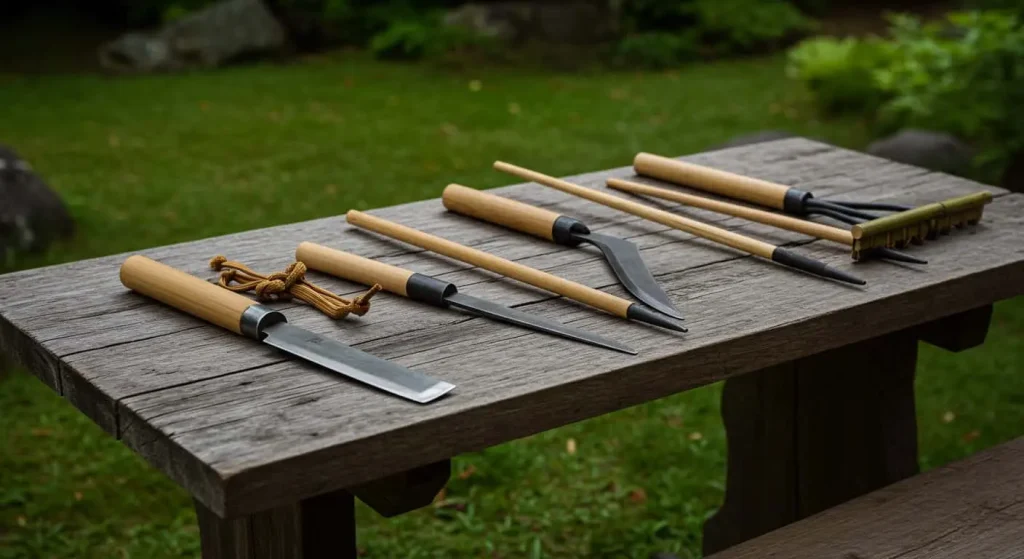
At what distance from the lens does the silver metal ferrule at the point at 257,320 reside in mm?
1825

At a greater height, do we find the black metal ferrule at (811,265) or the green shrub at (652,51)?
the black metal ferrule at (811,265)

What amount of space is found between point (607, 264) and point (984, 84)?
4703mm

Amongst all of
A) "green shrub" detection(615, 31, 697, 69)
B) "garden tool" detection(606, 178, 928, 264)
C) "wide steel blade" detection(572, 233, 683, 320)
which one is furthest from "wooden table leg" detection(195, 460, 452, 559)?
"green shrub" detection(615, 31, 697, 69)

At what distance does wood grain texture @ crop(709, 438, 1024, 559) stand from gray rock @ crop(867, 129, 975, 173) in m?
3.97

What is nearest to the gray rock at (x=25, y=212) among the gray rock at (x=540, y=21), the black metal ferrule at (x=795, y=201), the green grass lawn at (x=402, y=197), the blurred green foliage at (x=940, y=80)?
the green grass lawn at (x=402, y=197)

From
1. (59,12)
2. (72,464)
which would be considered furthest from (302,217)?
(59,12)

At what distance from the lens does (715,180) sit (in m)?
2.61

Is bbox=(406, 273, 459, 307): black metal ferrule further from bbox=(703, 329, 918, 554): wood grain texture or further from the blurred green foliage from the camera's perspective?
the blurred green foliage

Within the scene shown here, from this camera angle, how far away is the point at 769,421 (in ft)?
9.46

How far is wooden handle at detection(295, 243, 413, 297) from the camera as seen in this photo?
2.03 meters

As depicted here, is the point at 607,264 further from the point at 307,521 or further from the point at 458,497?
the point at 458,497

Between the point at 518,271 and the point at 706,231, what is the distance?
0.44 m

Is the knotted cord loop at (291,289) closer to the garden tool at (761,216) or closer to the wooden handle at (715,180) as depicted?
the garden tool at (761,216)

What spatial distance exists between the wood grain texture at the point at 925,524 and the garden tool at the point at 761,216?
0.44 m
